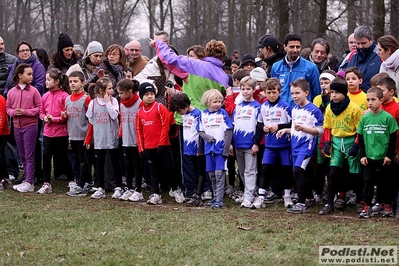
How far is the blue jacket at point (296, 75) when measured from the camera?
8945 mm

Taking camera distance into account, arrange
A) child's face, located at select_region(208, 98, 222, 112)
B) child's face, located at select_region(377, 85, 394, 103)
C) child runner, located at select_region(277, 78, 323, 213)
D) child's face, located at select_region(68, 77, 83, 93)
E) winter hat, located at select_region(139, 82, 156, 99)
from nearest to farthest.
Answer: child's face, located at select_region(377, 85, 394, 103) → child runner, located at select_region(277, 78, 323, 213) → child's face, located at select_region(208, 98, 222, 112) → winter hat, located at select_region(139, 82, 156, 99) → child's face, located at select_region(68, 77, 83, 93)

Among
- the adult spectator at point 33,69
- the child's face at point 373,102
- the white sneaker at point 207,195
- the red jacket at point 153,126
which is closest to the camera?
the child's face at point 373,102

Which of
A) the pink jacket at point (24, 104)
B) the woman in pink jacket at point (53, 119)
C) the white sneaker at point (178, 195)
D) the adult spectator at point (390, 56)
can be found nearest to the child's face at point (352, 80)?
the adult spectator at point (390, 56)

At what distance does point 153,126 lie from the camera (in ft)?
30.0

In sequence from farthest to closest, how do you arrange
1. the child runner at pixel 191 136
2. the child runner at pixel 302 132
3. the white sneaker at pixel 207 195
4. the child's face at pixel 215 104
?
the white sneaker at pixel 207 195 < the child runner at pixel 191 136 < the child's face at pixel 215 104 < the child runner at pixel 302 132

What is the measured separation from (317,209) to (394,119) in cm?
160

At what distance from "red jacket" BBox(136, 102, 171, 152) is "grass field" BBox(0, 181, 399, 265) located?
0.90 m

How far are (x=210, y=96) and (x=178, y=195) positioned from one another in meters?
1.62

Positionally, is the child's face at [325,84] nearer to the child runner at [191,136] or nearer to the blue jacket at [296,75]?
the blue jacket at [296,75]

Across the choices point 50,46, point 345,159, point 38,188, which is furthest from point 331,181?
point 50,46

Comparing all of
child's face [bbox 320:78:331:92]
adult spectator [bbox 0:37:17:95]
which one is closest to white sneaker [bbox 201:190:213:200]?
child's face [bbox 320:78:331:92]

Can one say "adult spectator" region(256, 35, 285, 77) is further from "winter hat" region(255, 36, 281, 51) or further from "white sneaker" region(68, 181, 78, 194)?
"white sneaker" region(68, 181, 78, 194)

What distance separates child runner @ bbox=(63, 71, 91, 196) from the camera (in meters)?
9.95

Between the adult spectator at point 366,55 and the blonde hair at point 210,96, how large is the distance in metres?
1.99
